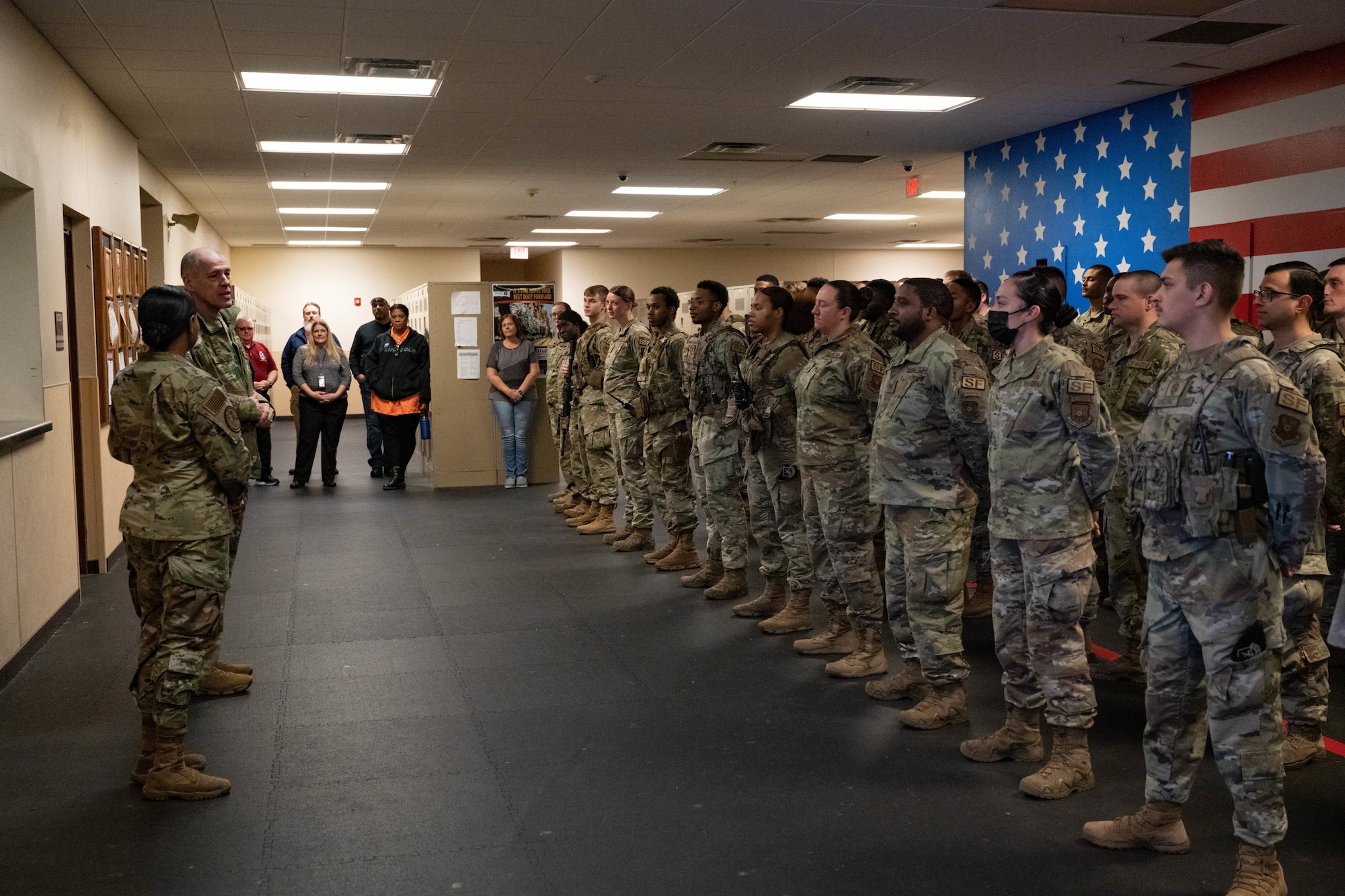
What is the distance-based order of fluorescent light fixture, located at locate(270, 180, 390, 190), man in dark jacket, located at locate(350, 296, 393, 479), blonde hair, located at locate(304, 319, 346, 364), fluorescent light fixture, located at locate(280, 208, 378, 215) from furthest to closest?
fluorescent light fixture, located at locate(280, 208, 378, 215) < fluorescent light fixture, located at locate(270, 180, 390, 190) < man in dark jacket, located at locate(350, 296, 393, 479) < blonde hair, located at locate(304, 319, 346, 364)

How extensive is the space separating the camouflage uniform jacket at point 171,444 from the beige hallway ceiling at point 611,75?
9.29ft

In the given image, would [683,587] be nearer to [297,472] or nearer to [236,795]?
[236,795]

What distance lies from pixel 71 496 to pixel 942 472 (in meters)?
4.92

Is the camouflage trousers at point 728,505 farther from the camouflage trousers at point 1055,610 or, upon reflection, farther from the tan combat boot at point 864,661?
the camouflage trousers at point 1055,610

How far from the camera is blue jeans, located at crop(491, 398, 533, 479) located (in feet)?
34.0

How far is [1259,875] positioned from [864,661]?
206cm

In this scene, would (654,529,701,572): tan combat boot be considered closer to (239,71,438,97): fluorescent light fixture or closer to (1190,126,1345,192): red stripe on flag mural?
(239,71,438,97): fluorescent light fixture

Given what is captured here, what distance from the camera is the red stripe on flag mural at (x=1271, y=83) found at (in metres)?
6.65

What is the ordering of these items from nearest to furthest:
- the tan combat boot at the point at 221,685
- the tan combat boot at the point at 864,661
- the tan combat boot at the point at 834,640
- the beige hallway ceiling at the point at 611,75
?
the tan combat boot at the point at 221,685, the tan combat boot at the point at 864,661, the tan combat boot at the point at 834,640, the beige hallway ceiling at the point at 611,75

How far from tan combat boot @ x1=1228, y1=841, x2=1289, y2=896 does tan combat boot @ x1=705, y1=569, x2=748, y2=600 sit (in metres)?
3.51

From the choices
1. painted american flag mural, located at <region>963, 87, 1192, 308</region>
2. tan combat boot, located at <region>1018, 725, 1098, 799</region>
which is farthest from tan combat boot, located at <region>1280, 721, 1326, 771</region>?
painted american flag mural, located at <region>963, 87, 1192, 308</region>

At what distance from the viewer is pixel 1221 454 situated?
2.74 meters

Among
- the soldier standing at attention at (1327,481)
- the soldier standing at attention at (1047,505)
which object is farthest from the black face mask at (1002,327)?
the soldier standing at attention at (1327,481)

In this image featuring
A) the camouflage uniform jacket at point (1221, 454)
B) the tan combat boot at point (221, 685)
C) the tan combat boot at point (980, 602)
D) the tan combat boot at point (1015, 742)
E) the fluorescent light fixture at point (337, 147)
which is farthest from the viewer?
the fluorescent light fixture at point (337, 147)
